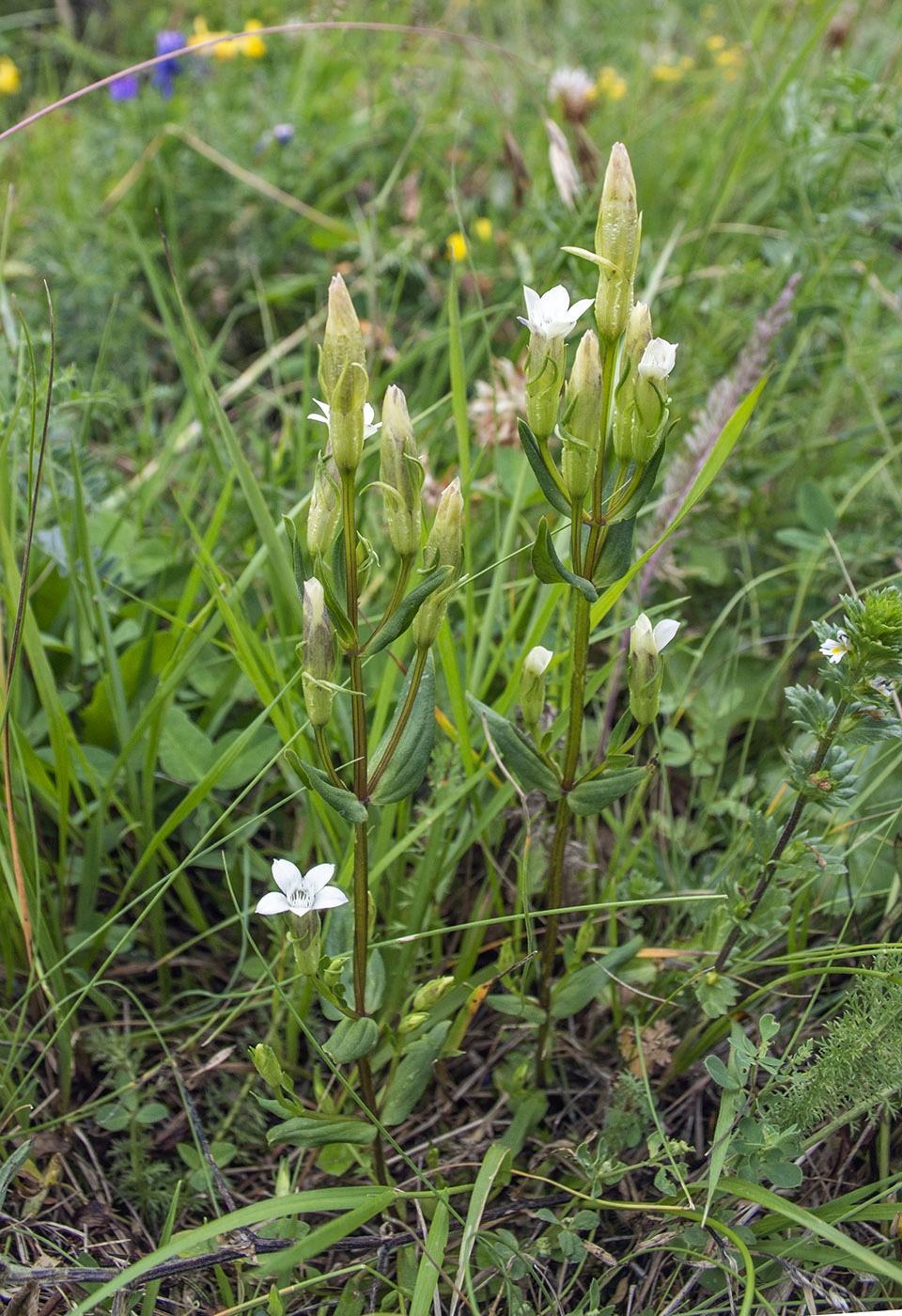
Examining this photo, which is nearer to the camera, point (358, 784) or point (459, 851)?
point (358, 784)

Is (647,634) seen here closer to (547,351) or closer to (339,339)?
(547,351)

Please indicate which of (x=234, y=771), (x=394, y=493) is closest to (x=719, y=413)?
(x=394, y=493)

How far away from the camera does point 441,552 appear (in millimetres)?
1173

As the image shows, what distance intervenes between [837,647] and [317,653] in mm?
696

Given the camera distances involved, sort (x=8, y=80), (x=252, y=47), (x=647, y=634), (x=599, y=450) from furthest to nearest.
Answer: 1. (x=252, y=47)
2. (x=8, y=80)
3. (x=647, y=634)
4. (x=599, y=450)

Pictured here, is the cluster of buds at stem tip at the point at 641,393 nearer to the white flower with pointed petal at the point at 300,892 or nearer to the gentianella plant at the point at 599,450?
the gentianella plant at the point at 599,450

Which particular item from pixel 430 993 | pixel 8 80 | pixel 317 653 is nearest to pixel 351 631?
pixel 317 653

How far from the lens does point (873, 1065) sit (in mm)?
1245

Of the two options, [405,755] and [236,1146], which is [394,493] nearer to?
[405,755]

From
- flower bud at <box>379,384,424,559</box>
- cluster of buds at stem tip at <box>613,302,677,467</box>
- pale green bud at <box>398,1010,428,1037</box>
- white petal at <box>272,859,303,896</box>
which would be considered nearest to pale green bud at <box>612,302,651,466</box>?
cluster of buds at stem tip at <box>613,302,677,467</box>

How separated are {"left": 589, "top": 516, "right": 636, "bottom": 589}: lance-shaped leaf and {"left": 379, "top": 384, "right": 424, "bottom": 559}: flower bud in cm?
25

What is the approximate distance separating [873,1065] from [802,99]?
242 cm

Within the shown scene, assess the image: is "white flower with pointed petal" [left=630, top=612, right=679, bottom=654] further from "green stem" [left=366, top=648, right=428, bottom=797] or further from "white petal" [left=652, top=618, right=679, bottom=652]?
"green stem" [left=366, top=648, right=428, bottom=797]

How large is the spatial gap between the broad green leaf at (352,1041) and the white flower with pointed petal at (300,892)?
0.21 m
